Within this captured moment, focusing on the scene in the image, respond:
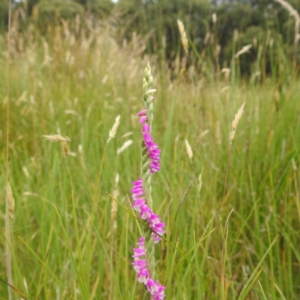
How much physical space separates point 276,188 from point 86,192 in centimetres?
78

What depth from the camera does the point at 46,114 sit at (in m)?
3.09

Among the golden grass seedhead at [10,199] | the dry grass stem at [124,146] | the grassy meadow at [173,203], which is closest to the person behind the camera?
the golden grass seedhead at [10,199]

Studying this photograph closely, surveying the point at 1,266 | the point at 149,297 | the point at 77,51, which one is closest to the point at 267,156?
the point at 1,266

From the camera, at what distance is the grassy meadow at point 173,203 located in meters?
0.96

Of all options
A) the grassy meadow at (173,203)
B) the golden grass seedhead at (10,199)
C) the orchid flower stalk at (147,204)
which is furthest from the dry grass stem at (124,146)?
the orchid flower stalk at (147,204)

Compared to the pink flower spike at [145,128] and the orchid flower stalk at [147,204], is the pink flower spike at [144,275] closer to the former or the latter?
the orchid flower stalk at [147,204]

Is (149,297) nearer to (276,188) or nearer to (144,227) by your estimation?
(144,227)

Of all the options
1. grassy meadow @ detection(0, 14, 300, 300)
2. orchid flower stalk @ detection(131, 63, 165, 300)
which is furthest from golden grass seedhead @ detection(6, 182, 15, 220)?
orchid flower stalk @ detection(131, 63, 165, 300)

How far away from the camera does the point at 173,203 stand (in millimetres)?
910

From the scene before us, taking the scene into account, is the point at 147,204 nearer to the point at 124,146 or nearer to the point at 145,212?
the point at 145,212

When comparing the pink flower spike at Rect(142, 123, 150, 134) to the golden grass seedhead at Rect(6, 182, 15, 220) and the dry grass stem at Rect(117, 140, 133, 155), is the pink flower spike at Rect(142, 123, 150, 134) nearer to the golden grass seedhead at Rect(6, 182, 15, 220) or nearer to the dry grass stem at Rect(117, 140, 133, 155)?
the golden grass seedhead at Rect(6, 182, 15, 220)

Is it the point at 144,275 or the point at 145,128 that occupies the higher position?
the point at 145,128

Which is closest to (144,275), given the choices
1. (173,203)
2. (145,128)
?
(145,128)

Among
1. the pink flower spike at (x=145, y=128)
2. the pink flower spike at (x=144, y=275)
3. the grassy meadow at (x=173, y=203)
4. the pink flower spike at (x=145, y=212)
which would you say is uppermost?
the pink flower spike at (x=145, y=128)
